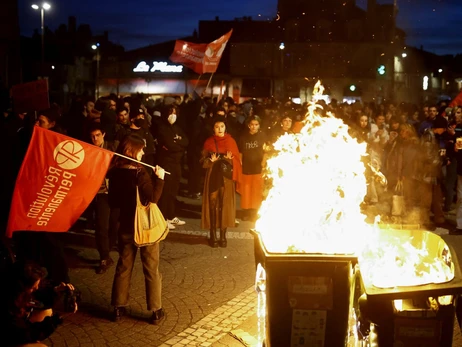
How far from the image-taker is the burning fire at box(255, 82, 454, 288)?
4.91 metres

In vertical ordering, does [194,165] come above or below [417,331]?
above

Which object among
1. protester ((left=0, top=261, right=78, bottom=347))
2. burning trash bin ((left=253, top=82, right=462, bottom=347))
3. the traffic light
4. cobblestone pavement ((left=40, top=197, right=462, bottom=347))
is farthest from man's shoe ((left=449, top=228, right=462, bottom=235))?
the traffic light

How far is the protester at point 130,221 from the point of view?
6113 millimetres

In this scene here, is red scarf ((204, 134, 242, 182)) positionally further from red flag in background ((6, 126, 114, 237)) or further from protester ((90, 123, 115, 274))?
red flag in background ((6, 126, 114, 237))

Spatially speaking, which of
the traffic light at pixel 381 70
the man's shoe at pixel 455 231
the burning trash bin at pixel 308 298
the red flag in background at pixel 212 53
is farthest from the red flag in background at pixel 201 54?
the burning trash bin at pixel 308 298

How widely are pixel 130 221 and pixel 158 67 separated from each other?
139 ft

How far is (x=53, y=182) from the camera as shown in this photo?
5.66m

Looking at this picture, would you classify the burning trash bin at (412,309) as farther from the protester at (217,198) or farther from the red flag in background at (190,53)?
the red flag in background at (190,53)

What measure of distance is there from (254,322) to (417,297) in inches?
92.4

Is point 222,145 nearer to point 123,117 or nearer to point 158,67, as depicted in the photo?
point 123,117

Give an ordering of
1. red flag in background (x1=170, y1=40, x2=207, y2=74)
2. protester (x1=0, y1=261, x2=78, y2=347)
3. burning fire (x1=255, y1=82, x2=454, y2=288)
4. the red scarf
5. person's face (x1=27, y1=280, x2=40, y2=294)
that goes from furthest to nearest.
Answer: red flag in background (x1=170, y1=40, x2=207, y2=74)
the red scarf
burning fire (x1=255, y1=82, x2=454, y2=288)
person's face (x1=27, y1=280, x2=40, y2=294)
protester (x1=0, y1=261, x2=78, y2=347)

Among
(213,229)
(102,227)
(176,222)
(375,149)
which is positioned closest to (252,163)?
(176,222)

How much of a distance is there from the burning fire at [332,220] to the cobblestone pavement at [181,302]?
1342mm

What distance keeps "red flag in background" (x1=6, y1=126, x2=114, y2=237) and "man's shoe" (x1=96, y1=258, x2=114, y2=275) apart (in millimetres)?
2167
